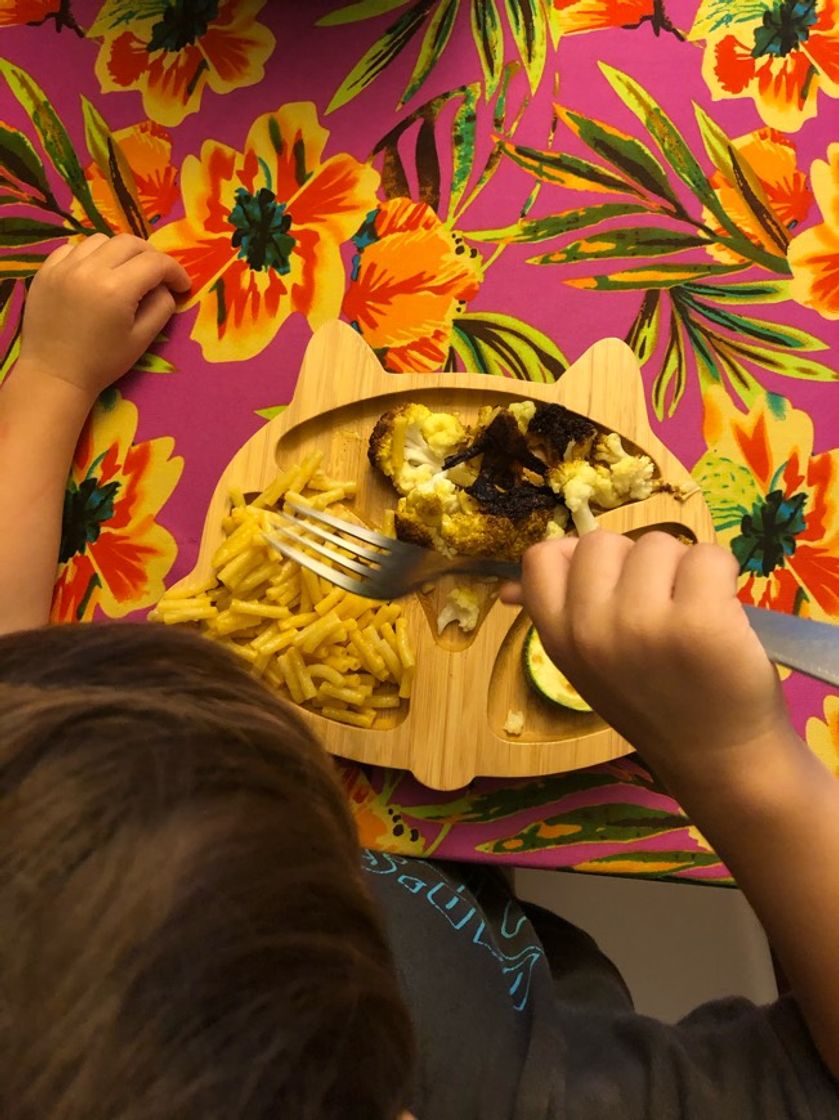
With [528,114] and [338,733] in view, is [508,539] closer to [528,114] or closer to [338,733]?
[338,733]

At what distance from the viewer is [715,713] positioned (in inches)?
19.2

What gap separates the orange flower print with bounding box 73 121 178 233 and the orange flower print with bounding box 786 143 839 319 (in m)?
0.66

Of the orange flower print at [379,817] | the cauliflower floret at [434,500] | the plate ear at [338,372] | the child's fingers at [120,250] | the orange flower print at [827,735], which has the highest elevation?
the child's fingers at [120,250]

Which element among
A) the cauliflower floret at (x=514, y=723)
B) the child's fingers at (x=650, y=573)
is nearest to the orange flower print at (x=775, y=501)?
the cauliflower floret at (x=514, y=723)

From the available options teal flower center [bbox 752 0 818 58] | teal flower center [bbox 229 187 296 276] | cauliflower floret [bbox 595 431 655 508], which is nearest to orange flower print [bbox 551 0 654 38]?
teal flower center [bbox 752 0 818 58]

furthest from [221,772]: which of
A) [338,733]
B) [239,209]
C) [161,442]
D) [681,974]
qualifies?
[681,974]

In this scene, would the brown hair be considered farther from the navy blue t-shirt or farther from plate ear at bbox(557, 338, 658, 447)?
plate ear at bbox(557, 338, 658, 447)

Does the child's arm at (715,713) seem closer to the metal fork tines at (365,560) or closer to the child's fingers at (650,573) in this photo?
the child's fingers at (650,573)

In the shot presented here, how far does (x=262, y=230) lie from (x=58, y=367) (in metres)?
0.26

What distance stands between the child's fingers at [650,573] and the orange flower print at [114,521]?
0.55 meters

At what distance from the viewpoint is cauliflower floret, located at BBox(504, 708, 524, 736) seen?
0.80 m

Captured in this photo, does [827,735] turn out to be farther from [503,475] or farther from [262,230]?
[262,230]

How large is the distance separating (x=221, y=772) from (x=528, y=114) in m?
0.79

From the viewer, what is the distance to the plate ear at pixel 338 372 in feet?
2.84
